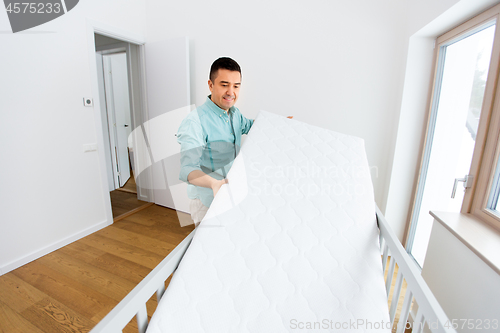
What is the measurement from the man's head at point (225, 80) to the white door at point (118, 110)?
2764mm

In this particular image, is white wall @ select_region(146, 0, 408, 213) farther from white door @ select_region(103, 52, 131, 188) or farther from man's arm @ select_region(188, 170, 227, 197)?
white door @ select_region(103, 52, 131, 188)

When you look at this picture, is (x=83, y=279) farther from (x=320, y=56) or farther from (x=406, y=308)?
(x=320, y=56)

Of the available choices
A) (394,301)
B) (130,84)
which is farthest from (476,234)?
(130,84)

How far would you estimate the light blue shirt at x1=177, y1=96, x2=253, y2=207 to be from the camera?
1146 mm

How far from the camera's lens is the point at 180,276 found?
75cm

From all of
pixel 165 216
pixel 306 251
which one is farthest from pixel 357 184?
pixel 165 216

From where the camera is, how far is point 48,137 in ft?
6.53

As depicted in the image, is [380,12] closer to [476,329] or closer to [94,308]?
[476,329]

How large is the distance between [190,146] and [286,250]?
65 cm

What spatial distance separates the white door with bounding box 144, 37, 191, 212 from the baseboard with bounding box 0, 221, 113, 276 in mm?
771

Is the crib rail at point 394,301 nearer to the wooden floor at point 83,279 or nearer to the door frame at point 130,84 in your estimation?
the wooden floor at point 83,279

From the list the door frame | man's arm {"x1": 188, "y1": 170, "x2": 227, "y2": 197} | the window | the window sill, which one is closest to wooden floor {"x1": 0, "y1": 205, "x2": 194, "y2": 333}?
the door frame

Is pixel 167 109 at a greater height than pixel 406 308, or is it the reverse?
pixel 167 109

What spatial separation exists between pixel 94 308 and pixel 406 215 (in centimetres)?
245
